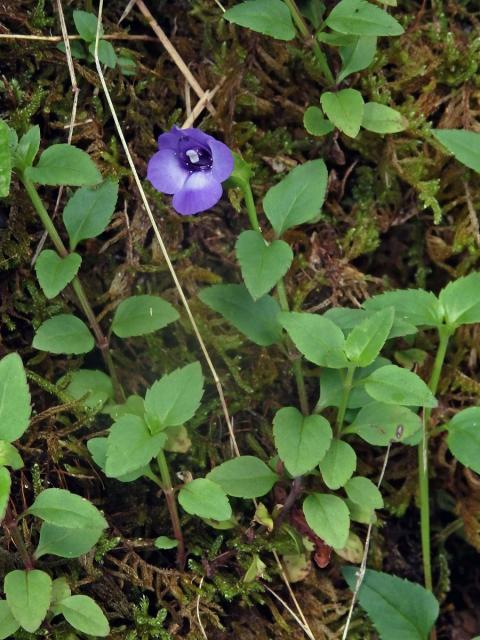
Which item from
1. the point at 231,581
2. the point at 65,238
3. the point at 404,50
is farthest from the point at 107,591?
the point at 404,50

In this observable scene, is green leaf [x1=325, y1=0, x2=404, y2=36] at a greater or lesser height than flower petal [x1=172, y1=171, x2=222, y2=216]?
greater

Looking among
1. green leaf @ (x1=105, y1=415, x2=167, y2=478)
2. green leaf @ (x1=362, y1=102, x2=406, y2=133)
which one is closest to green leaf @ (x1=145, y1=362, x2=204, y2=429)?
green leaf @ (x1=105, y1=415, x2=167, y2=478)

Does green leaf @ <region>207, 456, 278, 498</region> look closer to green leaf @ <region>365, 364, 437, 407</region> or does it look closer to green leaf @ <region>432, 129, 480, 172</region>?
green leaf @ <region>365, 364, 437, 407</region>

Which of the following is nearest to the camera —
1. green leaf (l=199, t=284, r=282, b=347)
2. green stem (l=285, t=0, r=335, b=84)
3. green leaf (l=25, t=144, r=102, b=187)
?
green leaf (l=25, t=144, r=102, b=187)

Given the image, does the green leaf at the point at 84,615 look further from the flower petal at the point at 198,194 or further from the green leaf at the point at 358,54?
the green leaf at the point at 358,54

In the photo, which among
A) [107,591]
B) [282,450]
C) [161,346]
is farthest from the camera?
[161,346]

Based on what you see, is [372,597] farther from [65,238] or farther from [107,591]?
[65,238]

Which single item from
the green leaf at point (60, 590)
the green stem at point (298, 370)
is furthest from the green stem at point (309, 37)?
the green leaf at point (60, 590)
